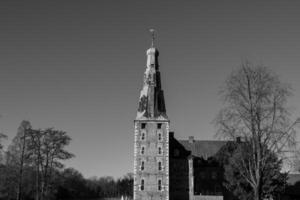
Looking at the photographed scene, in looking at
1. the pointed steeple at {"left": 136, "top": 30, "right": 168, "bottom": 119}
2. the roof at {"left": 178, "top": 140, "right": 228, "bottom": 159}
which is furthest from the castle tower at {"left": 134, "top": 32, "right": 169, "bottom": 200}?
the roof at {"left": 178, "top": 140, "right": 228, "bottom": 159}

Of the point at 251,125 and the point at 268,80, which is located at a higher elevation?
the point at 268,80

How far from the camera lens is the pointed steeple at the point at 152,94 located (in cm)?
5456

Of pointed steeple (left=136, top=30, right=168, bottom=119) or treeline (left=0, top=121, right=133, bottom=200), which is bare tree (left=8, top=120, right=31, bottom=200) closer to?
treeline (left=0, top=121, right=133, bottom=200)

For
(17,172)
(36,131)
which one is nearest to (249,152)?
(36,131)

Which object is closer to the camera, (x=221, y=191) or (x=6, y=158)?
(x=6, y=158)

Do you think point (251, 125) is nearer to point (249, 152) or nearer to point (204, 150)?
point (249, 152)

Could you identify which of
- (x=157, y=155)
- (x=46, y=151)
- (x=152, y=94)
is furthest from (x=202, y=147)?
(x=46, y=151)

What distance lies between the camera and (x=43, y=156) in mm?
45125

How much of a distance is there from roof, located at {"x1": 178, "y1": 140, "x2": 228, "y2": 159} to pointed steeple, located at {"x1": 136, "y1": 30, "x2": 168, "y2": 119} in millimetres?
10025

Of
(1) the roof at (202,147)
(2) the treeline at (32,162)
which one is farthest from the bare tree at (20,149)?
(1) the roof at (202,147)

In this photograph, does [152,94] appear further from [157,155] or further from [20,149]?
[20,149]

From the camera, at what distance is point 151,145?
52.9 m

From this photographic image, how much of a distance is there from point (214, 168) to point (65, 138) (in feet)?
84.3

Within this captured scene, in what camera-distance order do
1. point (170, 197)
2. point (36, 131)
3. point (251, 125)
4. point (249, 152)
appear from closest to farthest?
point (251, 125)
point (249, 152)
point (36, 131)
point (170, 197)
